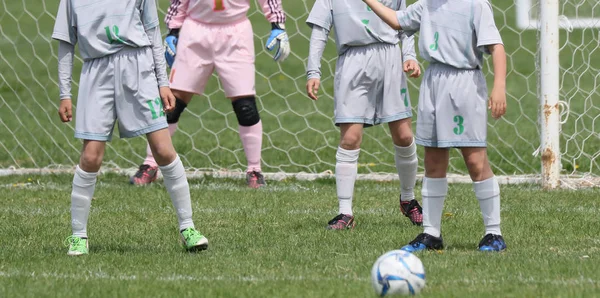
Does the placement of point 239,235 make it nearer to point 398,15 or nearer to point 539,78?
point 398,15

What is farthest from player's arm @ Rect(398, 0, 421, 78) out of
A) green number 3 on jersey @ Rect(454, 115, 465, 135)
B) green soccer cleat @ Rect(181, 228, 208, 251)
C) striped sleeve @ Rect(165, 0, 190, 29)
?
striped sleeve @ Rect(165, 0, 190, 29)

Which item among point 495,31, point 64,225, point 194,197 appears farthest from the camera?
point 194,197

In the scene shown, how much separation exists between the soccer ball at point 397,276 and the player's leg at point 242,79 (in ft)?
12.2

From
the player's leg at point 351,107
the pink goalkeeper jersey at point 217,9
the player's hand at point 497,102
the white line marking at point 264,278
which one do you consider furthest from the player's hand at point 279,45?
the white line marking at point 264,278

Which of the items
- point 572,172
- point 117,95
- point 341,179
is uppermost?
point 117,95

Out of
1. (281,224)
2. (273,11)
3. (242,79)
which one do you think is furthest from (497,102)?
(242,79)

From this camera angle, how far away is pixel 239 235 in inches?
228

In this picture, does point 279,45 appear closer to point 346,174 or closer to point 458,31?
point 346,174

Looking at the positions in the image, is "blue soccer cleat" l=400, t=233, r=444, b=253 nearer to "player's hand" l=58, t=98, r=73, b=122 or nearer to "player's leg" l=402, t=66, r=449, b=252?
"player's leg" l=402, t=66, r=449, b=252

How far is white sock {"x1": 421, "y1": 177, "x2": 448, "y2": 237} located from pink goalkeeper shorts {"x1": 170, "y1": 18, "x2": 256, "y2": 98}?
2.85 metres

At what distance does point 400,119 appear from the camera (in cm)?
622

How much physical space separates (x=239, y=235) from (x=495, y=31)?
170 centimetres

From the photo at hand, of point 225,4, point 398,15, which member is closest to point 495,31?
point 398,15

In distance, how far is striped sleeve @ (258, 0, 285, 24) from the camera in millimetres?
7523
